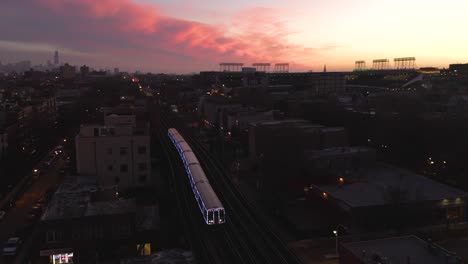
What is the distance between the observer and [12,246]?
8.80m

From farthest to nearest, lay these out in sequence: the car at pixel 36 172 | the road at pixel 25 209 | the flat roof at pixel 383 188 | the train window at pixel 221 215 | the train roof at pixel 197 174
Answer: the car at pixel 36 172 → the train roof at pixel 197 174 → the flat roof at pixel 383 188 → the train window at pixel 221 215 → the road at pixel 25 209

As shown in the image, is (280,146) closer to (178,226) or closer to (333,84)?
(178,226)

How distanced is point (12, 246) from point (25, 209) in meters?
2.78

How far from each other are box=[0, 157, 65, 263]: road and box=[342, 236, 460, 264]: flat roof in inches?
276

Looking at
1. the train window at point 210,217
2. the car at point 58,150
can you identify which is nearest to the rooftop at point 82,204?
the train window at point 210,217

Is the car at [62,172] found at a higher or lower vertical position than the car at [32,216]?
higher

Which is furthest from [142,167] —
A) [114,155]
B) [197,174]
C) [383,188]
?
[383,188]

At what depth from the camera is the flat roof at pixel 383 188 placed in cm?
1030

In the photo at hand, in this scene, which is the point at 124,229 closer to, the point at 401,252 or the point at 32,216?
the point at 32,216

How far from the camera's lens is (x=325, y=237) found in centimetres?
942

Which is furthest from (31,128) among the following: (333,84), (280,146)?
(333,84)

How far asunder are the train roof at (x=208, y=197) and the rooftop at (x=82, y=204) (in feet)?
6.48

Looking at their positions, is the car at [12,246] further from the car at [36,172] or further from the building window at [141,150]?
the car at [36,172]

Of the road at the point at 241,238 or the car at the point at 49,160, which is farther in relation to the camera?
the car at the point at 49,160
